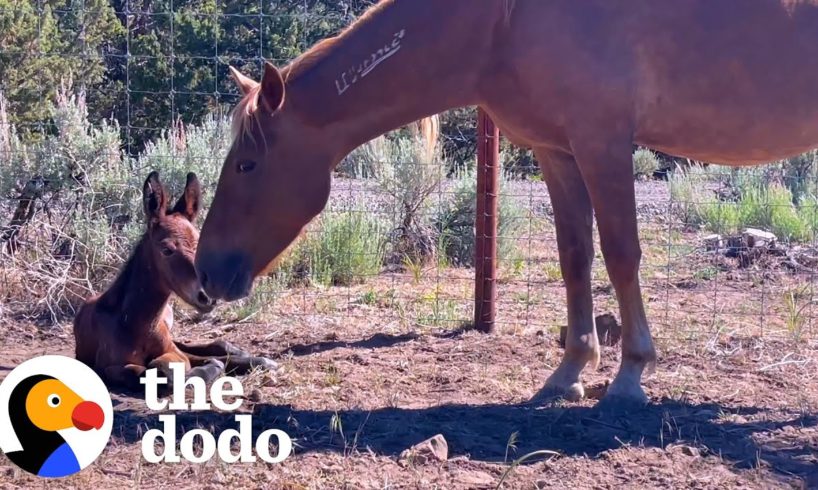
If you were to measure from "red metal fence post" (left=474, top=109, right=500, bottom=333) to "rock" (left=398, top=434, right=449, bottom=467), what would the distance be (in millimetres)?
2619

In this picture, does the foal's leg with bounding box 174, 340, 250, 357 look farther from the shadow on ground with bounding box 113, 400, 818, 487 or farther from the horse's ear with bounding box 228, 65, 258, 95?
the horse's ear with bounding box 228, 65, 258, 95

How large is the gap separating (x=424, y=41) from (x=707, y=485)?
7.22ft

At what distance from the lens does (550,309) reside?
263 inches

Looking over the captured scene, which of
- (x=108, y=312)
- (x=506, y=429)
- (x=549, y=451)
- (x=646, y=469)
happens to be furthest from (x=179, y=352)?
(x=646, y=469)

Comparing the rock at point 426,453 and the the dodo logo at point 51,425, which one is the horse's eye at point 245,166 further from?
the rock at point 426,453

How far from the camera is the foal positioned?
4.58m

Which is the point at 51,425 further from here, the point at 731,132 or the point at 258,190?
the point at 731,132

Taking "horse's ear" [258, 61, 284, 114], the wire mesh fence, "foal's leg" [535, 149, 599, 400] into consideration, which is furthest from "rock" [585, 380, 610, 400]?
"horse's ear" [258, 61, 284, 114]

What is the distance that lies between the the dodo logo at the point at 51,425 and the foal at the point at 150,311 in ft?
3.02

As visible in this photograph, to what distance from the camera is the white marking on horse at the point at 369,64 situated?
4043 millimetres

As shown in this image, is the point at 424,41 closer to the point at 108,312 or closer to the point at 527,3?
the point at 527,3

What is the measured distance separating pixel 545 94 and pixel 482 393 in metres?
1.48

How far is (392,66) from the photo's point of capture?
4.07 metres

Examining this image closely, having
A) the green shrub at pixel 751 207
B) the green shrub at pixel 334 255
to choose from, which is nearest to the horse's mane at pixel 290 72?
the green shrub at pixel 334 255
